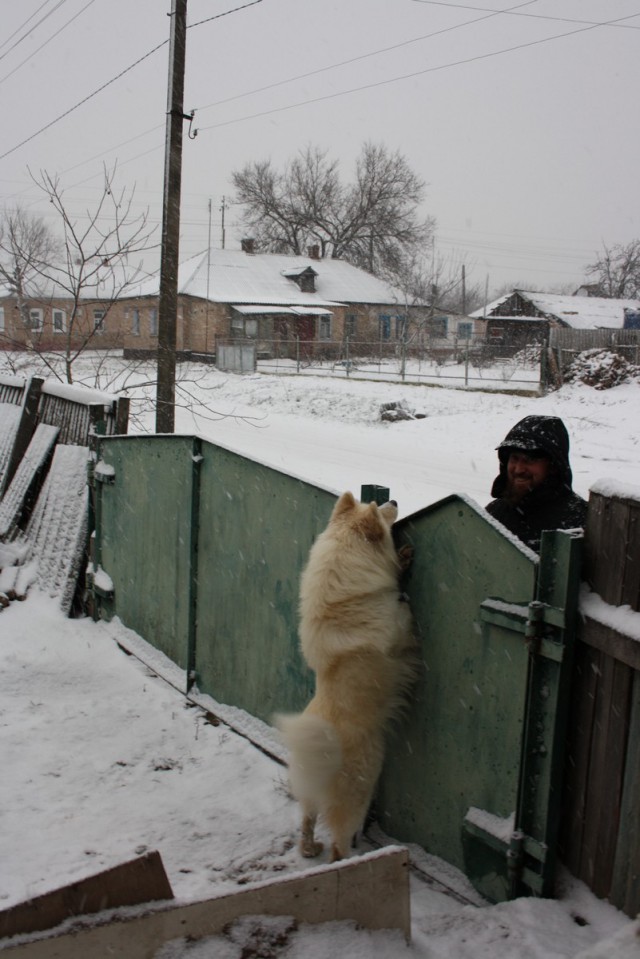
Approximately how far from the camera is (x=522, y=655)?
3.18m

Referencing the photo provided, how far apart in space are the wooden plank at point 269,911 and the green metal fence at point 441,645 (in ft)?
1.66

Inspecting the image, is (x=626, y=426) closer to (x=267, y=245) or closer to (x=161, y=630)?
(x=161, y=630)

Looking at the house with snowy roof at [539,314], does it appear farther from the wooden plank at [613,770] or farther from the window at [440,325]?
the wooden plank at [613,770]

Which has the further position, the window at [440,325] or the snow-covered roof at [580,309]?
the window at [440,325]

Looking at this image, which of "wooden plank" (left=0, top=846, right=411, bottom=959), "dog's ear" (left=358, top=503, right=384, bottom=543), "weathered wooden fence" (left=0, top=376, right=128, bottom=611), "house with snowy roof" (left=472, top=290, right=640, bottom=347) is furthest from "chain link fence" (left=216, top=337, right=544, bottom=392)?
"wooden plank" (left=0, top=846, right=411, bottom=959)

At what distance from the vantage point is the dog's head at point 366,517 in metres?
3.74

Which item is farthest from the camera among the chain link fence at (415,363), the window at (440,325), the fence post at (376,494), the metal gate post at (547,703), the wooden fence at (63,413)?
the window at (440,325)

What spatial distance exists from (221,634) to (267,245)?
66000mm

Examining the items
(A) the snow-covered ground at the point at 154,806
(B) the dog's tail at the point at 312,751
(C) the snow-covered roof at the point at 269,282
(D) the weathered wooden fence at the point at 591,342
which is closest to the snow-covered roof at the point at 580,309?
(C) the snow-covered roof at the point at 269,282

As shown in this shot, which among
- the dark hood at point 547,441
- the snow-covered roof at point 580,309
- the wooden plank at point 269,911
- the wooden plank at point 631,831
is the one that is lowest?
the wooden plank at point 269,911

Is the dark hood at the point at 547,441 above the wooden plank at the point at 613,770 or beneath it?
above

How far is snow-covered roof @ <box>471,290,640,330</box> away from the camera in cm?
4478

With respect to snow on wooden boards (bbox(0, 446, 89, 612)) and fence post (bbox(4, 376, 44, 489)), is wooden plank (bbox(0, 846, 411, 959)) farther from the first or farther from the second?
fence post (bbox(4, 376, 44, 489))

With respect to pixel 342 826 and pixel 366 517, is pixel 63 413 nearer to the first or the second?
pixel 366 517
